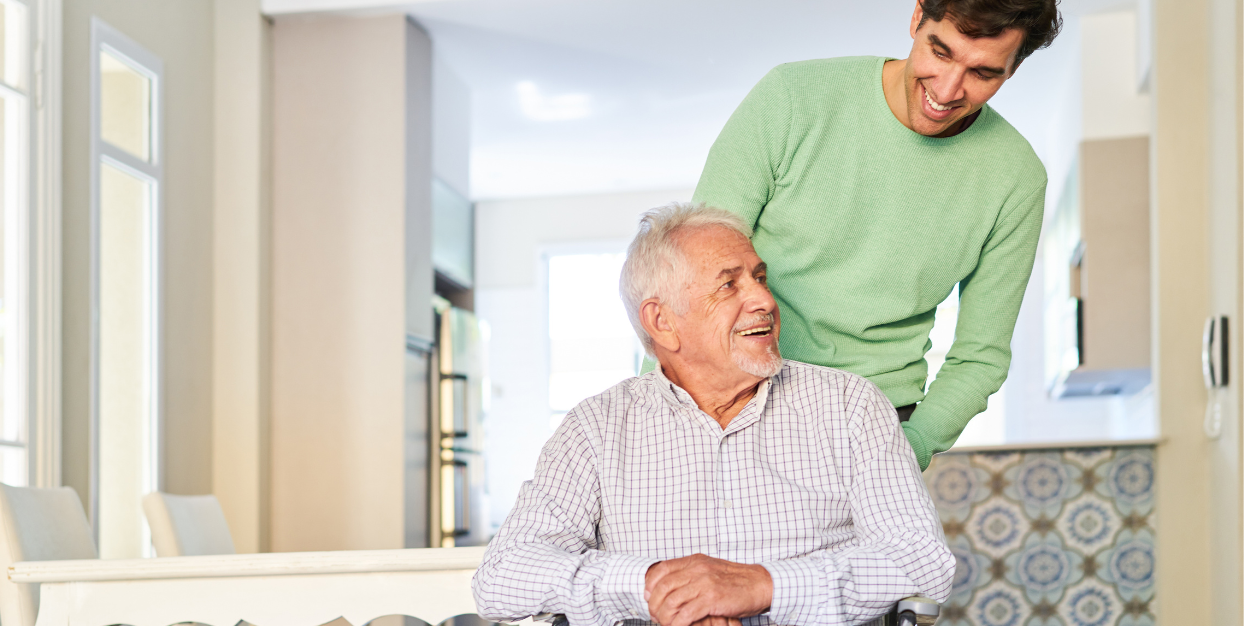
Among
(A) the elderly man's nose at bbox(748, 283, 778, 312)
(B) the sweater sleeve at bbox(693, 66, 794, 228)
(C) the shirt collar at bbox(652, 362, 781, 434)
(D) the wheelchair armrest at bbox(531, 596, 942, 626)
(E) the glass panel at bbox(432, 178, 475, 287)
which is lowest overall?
(D) the wheelchair armrest at bbox(531, 596, 942, 626)

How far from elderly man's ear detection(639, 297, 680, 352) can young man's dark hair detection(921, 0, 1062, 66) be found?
21.9 inches

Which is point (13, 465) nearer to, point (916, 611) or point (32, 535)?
point (32, 535)

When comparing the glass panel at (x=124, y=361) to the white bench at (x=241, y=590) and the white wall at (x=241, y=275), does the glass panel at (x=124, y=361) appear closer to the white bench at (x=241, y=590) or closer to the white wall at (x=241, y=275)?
the white wall at (x=241, y=275)

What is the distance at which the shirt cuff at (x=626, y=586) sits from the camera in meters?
1.46

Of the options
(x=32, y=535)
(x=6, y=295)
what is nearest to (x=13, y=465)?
(x=6, y=295)

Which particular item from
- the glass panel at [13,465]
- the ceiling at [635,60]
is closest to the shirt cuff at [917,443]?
the glass panel at [13,465]

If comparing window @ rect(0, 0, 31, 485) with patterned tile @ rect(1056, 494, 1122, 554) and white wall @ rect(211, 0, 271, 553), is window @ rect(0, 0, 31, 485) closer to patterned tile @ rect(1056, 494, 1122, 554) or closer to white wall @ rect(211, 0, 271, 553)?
white wall @ rect(211, 0, 271, 553)

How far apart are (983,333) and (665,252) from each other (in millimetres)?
532

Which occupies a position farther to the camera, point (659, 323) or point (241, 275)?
point (241, 275)

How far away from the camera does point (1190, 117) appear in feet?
12.6

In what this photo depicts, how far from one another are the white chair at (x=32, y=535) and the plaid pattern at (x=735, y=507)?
116cm

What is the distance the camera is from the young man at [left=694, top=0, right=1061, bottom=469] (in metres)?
1.73

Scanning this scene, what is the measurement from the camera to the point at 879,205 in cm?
174

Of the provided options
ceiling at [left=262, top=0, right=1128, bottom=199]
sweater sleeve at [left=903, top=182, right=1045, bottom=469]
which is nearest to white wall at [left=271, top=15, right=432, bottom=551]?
ceiling at [left=262, top=0, right=1128, bottom=199]
